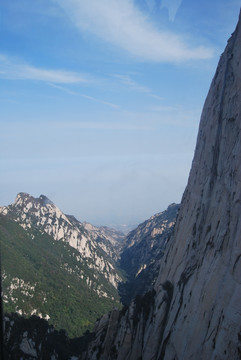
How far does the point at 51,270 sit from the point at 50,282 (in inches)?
350

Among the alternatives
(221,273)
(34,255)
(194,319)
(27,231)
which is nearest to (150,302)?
(194,319)

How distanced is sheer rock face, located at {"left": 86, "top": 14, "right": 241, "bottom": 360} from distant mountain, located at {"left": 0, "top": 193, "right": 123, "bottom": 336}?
2412 inches

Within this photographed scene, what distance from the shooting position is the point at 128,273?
195250 mm

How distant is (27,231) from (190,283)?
125 metres

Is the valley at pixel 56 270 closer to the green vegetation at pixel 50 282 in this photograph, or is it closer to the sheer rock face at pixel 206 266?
the green vegetation at pixel 50 282

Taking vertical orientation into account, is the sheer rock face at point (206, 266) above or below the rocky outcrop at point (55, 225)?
below

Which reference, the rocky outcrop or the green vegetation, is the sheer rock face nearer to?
the green vegetation

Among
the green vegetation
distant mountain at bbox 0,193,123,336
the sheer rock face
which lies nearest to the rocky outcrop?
distant mountain at bbox 0,193,123,336

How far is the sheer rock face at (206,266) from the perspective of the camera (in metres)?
20.6

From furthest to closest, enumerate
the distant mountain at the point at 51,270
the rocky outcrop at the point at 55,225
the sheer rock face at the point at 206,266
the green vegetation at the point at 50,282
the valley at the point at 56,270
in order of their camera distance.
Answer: the rocky outcrop at the point at 55,225, the valley at the point at 56,270, the distant mountain at the point at 51,270, the green vegetation at the point at 50,282, the sheer rock face at the point at 206,266

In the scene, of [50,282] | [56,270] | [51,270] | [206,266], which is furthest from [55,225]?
[206,266]

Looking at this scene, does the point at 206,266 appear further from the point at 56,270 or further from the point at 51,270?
the point at 56,270

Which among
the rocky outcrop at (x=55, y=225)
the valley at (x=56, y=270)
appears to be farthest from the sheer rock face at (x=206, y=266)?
the rocky outcrop at (x=55, y=225)

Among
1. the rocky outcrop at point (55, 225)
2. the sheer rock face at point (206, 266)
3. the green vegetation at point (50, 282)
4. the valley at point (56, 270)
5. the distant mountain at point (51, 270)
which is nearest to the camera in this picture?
the sheer rock face at point (206, 266)
